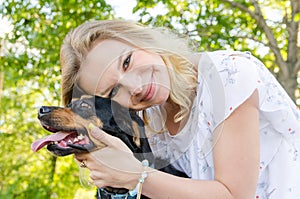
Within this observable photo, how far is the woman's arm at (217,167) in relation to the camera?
2.00 metres

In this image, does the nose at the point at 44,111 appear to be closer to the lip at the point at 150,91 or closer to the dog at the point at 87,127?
the dog at the point at 87,127

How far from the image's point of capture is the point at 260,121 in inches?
89.1

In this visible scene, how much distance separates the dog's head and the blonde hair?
16cm

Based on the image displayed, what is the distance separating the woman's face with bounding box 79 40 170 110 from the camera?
213 centimetres

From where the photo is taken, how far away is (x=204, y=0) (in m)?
6.96

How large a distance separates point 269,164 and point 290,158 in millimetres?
93

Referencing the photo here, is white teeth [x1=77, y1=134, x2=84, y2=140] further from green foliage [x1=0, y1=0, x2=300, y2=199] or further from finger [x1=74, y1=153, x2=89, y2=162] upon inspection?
green foliage [x1=0, y1=0, x2=300, y2=199]

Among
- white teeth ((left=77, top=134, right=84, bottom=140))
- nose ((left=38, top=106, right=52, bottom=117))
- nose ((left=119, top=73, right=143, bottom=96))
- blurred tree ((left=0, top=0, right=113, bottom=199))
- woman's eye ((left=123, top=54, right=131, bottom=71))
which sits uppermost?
woman's eye ((left=123, top=54, right=131, bottom=71))

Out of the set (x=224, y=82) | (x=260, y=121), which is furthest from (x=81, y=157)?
(x=260, y=121)

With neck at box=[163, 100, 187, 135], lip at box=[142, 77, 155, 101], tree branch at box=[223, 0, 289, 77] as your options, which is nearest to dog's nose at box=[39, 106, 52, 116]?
lip at box=[142, 77, 155, 101]

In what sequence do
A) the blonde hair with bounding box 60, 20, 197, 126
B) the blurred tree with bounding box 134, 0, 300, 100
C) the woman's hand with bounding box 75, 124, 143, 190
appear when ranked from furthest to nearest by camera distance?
the blurred tree with bounding box 134, 0, 300, 100 < the blonde hair with bounding box 60, 20, 197, 126 < the woman's hand with bounding box 75, 124, 143, 190

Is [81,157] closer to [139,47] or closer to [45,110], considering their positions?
[45,110]

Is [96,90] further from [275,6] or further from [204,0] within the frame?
[275,6]

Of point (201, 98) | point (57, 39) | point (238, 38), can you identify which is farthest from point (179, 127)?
point (57, 39)
